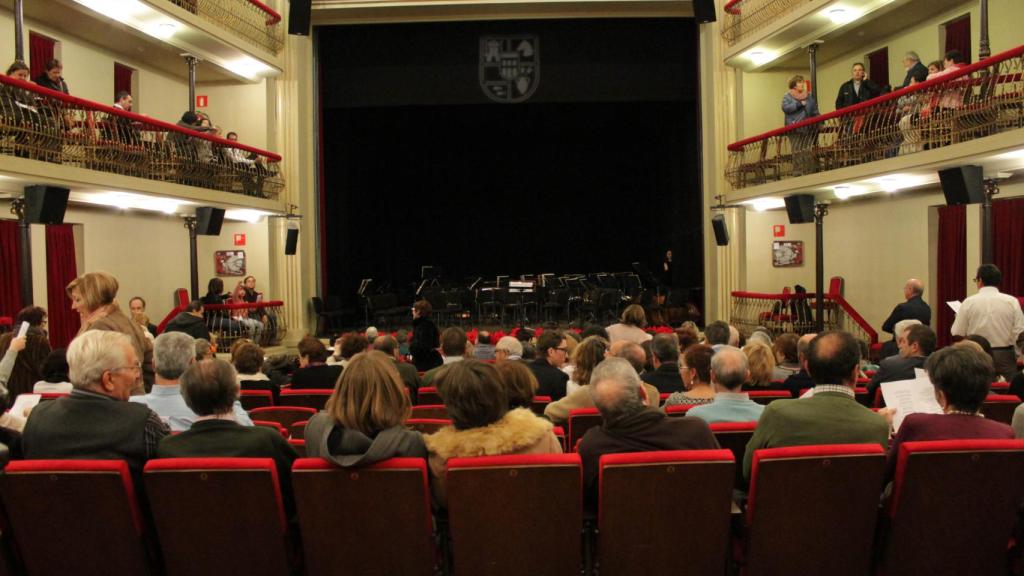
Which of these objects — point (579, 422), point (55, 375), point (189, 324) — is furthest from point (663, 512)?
point (189, 324)

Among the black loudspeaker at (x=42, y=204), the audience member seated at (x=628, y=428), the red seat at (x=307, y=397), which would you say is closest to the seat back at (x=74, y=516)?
the audience member seated at (x=628, y=428)

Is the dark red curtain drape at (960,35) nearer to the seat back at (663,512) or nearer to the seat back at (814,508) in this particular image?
the seat back at (814,508)

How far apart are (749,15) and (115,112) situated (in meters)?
10.1

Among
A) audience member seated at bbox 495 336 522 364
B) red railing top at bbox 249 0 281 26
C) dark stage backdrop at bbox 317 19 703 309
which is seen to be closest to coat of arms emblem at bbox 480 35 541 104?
dark stage backdrop at bbox 317 19 703 309

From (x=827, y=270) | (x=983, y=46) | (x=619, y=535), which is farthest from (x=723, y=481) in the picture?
(x=827, y=270)

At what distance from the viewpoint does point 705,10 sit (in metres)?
13.3

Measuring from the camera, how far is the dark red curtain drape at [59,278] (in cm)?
1141

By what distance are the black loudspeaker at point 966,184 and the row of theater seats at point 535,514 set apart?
7126mm

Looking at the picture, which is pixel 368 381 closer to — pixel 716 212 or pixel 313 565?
pixel 313 565

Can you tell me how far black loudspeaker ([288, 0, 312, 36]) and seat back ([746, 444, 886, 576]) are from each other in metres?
12.7

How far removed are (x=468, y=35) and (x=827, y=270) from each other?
800cm

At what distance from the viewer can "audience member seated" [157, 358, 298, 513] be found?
8.93 ft

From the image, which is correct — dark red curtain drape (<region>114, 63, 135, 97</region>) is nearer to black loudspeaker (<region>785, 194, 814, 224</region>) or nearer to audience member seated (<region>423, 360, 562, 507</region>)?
black loudspeaker (<region>785, 194, 814, 224</region>)

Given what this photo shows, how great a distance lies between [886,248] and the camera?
42.5 ft
